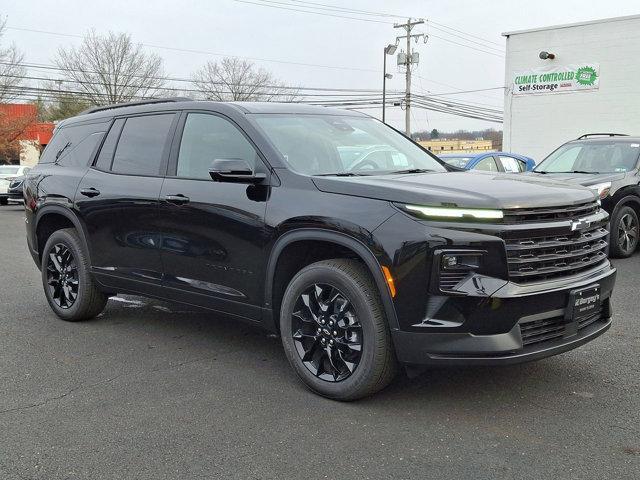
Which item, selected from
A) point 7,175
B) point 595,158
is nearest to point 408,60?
point 7,175

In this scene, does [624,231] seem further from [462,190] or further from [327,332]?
[327,332]

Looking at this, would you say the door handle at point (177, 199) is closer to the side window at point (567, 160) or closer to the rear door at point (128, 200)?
the rear door at point (128, 200)

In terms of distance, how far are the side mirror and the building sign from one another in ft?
70.2

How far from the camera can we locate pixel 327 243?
391 centimetres

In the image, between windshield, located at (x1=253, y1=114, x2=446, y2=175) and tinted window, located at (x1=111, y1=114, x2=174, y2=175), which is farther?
tinted window, located at (x1=111, y1=114, x2=174, y2=175)

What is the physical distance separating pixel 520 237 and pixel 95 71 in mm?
53895

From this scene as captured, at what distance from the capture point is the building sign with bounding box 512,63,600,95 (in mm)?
22516

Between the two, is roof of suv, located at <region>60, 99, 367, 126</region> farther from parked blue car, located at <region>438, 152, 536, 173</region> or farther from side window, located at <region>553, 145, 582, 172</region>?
parked blue car, located at <region>438, 152, 536, 173</region>

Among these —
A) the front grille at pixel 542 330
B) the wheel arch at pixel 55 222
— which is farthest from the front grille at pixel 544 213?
the wheel arch at pixel 55 222

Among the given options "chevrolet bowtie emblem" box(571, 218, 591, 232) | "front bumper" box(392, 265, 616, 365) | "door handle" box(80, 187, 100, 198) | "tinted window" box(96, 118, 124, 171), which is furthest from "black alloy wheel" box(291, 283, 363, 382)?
"tinted window" box(96, 118, 124, 171)

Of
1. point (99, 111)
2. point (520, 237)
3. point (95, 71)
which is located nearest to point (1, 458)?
point (520, 237)

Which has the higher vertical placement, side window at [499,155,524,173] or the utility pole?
the utility pole

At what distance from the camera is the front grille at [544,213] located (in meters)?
3.42

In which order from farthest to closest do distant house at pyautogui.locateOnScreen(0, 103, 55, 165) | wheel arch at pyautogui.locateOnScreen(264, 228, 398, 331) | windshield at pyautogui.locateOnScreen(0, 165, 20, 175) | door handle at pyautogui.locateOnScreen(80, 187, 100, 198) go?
1. distant house at pyautogui.locateOnScreen(0, 103, 55, 165)
2. windshield at pyautogui.locateOnScreen(0, 165, 20, 175)
3. door handle at pyautogui.locateOnScreen(80, 187, 100, 198)
4. wheel arch at pyautogui.locateOnScreen(264, 228, 398, 331)
